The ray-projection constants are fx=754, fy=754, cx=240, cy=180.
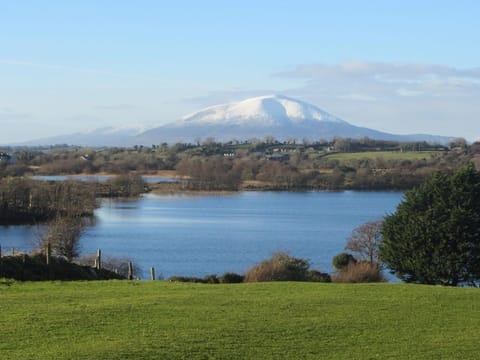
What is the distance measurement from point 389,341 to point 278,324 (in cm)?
173

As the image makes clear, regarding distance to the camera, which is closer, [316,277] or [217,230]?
[316,277]

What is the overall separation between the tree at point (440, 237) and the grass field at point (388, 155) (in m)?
99.3

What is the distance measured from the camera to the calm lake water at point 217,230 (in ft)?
127

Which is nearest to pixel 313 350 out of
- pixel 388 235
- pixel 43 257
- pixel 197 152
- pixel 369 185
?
pixel 43 257

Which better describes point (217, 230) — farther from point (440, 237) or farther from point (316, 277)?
point (440, 237)

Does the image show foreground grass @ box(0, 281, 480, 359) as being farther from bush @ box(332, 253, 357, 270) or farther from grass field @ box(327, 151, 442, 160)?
grass field @ box(327, 151, 442, 160)

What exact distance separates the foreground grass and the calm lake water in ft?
59.1

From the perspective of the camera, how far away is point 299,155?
141 m

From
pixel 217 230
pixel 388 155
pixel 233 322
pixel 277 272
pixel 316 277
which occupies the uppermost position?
pixel 388 155

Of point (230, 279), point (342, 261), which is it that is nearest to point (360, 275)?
point (230, 279)

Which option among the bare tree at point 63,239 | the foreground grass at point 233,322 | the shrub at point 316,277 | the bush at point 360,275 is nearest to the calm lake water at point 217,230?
the bare tree at point 63,239

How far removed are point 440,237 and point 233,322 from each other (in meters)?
13.9

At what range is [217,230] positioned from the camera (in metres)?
53.0

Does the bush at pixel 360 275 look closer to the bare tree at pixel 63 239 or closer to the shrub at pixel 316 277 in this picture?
the shrub at pixel 316 277
